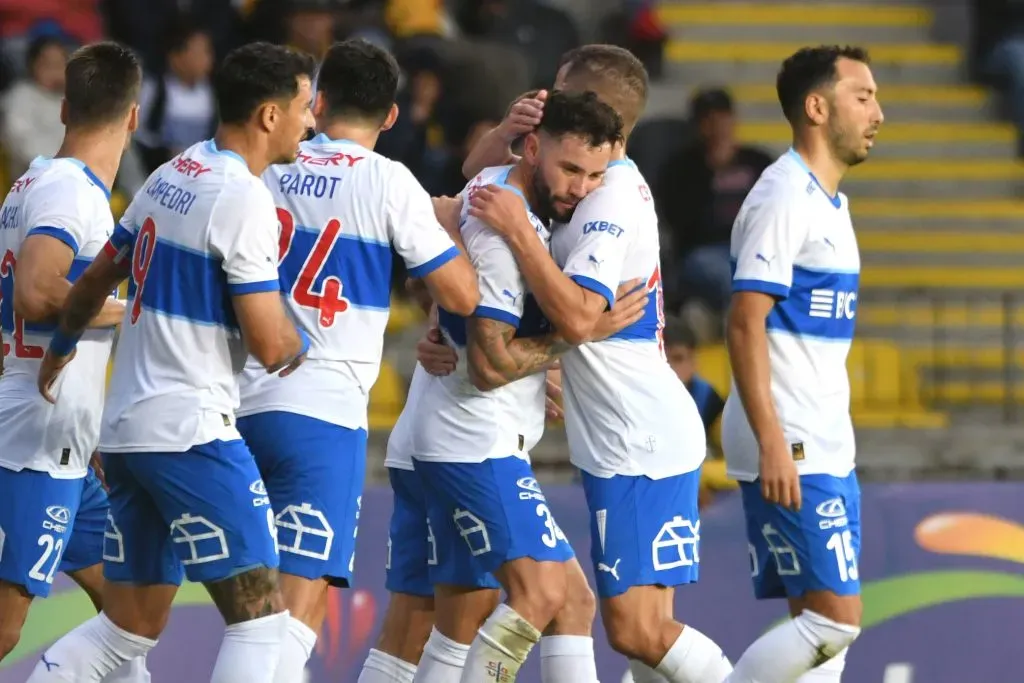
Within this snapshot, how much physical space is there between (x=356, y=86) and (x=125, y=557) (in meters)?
1.67

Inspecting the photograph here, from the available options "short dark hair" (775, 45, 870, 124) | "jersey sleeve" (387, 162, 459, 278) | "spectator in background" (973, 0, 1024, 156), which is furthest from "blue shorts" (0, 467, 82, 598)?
"spectator in background" (973, 0, 1024, 156)

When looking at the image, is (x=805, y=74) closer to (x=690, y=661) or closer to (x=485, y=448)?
(x=485, y=448)

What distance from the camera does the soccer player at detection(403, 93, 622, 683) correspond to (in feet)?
20.4

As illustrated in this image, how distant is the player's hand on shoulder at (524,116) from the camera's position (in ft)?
21.2

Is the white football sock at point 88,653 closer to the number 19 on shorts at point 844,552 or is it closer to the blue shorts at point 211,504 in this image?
the blue shorts at point 211,504

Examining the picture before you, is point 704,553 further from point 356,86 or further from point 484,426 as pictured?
point 356,86

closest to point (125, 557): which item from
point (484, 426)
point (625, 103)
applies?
point (484, 426)

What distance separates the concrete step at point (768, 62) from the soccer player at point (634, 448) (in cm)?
858

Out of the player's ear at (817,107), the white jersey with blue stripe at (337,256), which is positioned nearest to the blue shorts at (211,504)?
the white jersey with blue stripe at (337,256)

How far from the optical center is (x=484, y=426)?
21.0ft

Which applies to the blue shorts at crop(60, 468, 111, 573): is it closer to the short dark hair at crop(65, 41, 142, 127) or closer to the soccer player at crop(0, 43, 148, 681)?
the soccer player at crop(0, 43, 148, 681)

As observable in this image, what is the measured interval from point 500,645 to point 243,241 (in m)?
1.53

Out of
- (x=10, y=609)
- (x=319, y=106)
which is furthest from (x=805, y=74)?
(x=10, y=609)

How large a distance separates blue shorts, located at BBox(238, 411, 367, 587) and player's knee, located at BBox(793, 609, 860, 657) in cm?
163
